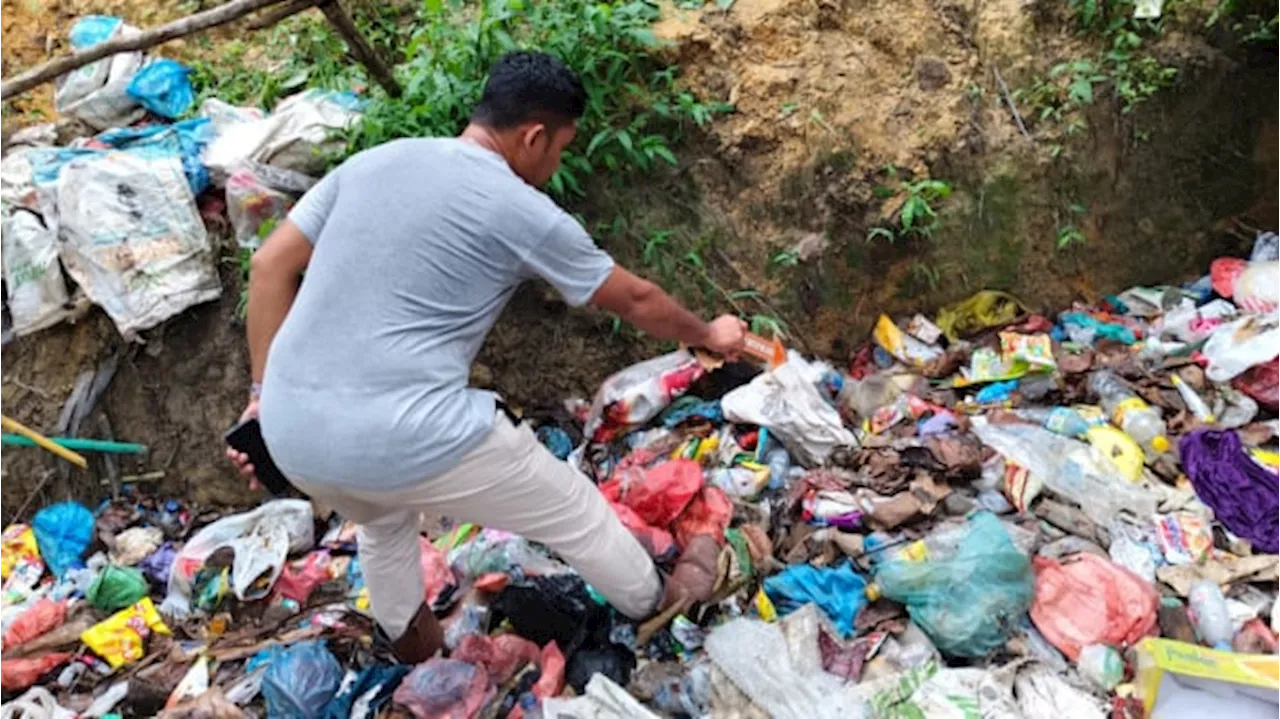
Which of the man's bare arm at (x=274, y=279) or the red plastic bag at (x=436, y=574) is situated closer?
the man's bare arm at (x=274, y=279)

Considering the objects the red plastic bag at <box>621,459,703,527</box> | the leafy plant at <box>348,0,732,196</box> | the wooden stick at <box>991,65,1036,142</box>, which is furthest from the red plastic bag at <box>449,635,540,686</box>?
the wooden stick at <box>991,65,1036,142</box>

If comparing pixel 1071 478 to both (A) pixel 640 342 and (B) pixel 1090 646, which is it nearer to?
(B) pixel 1090 646

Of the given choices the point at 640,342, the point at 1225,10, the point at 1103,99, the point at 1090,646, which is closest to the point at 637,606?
the point at 1090,646

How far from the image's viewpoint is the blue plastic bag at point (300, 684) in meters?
2.90

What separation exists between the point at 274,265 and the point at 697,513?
155cm

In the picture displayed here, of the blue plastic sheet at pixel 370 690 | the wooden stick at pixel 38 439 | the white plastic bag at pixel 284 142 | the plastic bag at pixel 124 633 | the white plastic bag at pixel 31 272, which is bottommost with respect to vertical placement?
the plastic bag at pixel 124 633

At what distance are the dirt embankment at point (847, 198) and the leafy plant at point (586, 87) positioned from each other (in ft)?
0.41

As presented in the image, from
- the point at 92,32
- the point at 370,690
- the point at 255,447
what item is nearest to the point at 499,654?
the point at 370,690

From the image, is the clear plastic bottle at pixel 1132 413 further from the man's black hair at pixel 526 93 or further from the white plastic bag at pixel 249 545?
the white plastic bag at pixel 249 545

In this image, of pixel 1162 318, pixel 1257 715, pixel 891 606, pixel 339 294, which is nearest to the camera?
pixel 339 294

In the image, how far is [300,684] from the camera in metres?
2.92

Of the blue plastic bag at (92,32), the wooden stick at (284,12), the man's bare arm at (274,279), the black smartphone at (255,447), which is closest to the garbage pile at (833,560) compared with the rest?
the black smartphone at (255,447)

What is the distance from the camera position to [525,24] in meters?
4.11

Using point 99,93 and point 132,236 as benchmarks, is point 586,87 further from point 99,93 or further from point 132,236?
point 99,93
